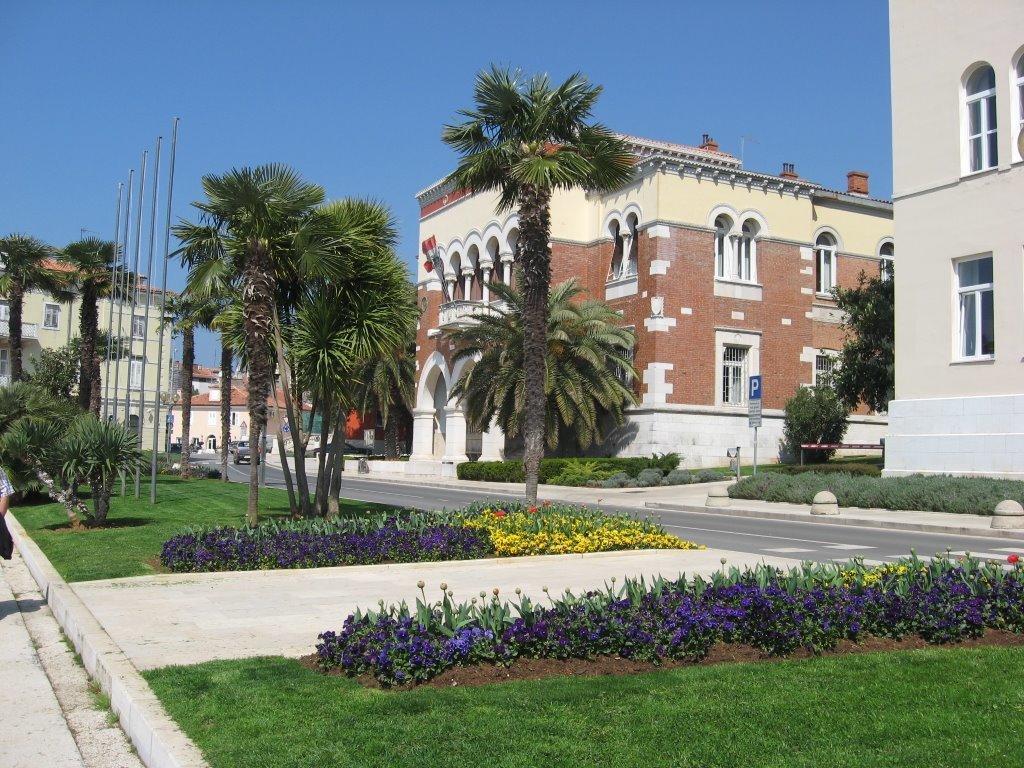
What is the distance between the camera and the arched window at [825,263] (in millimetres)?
41375

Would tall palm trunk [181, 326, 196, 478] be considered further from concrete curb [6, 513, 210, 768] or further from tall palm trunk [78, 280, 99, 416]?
concrete curb [6, 513, 210, 768]

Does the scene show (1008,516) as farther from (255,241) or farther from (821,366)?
(821,366)

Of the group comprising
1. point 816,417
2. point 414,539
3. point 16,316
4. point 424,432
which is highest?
point 16,316

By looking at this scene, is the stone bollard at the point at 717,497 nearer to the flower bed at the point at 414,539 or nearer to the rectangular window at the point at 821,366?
the flower bed at the point at 414,539

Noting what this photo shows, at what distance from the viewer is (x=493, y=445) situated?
4291 cm

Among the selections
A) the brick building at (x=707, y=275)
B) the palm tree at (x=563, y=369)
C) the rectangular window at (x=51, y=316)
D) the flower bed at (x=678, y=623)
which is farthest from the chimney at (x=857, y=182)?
the rectangular window at (x=51, y=316)

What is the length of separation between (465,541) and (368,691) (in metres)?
7.23

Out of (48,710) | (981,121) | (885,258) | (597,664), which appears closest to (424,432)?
(885,258)

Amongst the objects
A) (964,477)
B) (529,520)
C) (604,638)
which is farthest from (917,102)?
(604,638)

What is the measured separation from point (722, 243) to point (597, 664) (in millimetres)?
33846

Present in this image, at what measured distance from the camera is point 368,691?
5984 mm

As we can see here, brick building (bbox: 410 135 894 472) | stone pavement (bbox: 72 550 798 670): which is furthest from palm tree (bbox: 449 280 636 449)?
stone pavement (bbox: 72 550 798 670)

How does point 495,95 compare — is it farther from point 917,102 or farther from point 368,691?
point 368,691

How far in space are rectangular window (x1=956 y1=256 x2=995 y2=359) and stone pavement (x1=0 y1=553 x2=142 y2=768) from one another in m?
22.4
